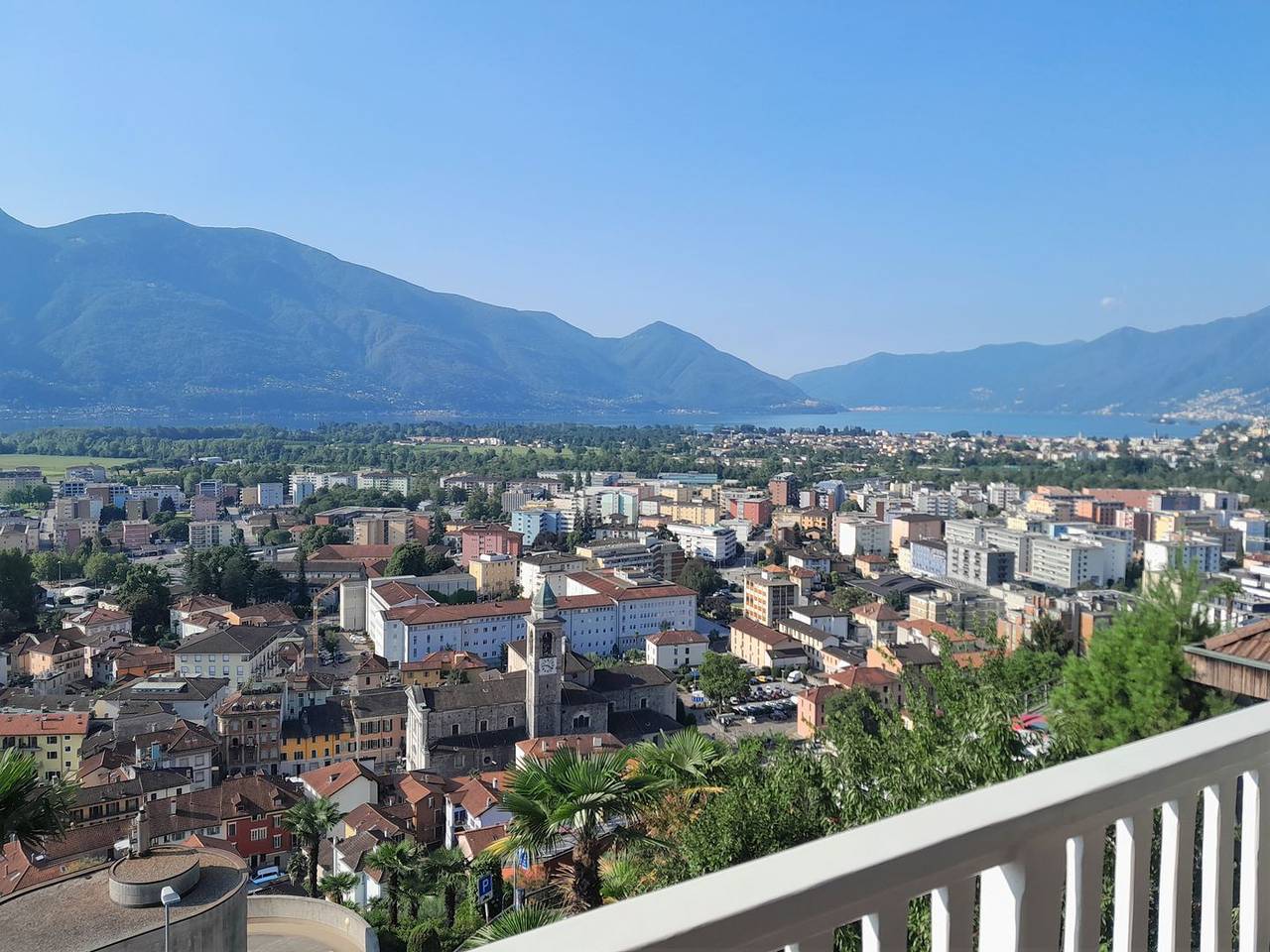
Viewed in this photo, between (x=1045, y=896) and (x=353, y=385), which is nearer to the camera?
(x=1045, y=896)

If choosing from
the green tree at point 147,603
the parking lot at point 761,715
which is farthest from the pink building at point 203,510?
the parking lot at point 761,715

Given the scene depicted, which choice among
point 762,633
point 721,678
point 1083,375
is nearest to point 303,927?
point 721,678

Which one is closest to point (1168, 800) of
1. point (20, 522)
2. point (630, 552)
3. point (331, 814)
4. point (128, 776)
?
point (331, 814)

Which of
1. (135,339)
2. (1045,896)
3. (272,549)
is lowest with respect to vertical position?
(272,549)

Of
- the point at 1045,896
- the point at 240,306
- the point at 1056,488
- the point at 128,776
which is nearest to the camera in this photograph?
the point at 1045,896

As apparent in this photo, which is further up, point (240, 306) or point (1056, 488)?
point (240, 306)

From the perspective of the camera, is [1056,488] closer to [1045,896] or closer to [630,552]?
[630,552]

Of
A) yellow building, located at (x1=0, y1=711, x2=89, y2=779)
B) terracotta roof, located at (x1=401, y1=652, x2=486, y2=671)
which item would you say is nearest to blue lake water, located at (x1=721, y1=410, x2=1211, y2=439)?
terracotta roof, located at (x1=401, y1=652, x2=486, y2=671)
